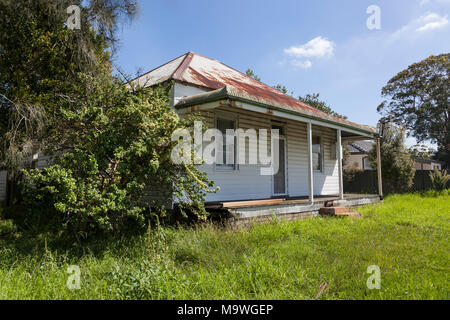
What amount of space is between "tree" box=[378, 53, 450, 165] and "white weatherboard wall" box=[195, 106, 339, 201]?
24.8m

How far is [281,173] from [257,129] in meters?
1.95

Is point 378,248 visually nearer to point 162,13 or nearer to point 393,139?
point 162,13

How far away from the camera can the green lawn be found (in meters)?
3.29

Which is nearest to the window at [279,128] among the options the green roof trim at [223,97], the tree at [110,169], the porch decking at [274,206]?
the green roof trim at [223,97]

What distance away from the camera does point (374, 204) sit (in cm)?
1096

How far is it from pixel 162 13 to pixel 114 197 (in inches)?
216

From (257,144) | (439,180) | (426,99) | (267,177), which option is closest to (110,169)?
(257,144)

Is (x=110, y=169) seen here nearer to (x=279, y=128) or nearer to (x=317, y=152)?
(x=279, y=128)

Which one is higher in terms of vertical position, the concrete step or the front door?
the front door

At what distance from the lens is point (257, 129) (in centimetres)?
896

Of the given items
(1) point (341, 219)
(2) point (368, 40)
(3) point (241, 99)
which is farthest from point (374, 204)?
(3) point (241, 99)
